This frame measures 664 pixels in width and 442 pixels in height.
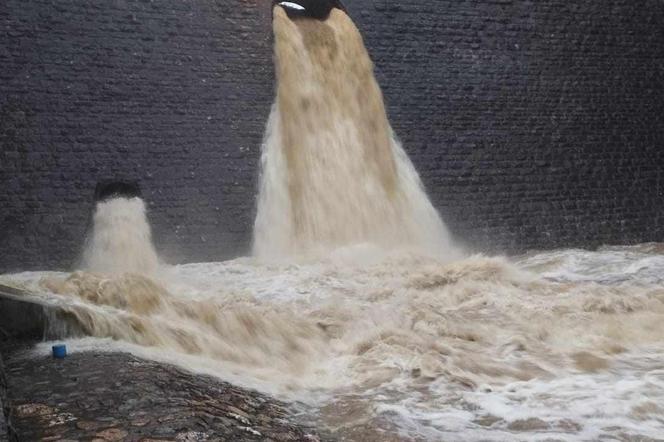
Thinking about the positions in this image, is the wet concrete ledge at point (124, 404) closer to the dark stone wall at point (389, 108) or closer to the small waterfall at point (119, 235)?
the small waterfall at point (119, 235)

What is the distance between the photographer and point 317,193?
279 inches

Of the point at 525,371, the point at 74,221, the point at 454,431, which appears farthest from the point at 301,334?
the point at 74,221

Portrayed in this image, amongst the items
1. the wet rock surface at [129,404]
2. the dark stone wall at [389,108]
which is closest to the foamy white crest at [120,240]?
the dark stone wall at [389,108]

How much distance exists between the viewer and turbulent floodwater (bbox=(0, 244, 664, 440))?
2947mm

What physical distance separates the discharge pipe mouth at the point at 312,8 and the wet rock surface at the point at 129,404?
5.18 meters

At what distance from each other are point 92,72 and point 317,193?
211cm

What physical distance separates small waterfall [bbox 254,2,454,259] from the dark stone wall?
0.15 metres

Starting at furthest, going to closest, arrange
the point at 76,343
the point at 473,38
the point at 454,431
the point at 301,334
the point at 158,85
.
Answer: the point at 473,38 → the point at 158,85 → the point at 301,334 → the point at 76,343 → the point at 454,431

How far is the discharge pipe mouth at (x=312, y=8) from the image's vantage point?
7.66 m

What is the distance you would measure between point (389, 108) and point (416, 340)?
4.05m

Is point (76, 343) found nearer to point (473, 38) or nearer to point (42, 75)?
point (42, 75)

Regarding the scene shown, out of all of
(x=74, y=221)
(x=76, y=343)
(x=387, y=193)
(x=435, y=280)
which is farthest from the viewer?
(x=387, y=193)

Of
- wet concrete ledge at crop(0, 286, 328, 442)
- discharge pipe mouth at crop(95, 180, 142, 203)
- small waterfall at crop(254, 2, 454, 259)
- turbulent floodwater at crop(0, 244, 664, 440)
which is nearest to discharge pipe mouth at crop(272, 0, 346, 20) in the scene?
small waterfall at crop(254, 2, 454, 259)

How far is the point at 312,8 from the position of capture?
25.4 ft
